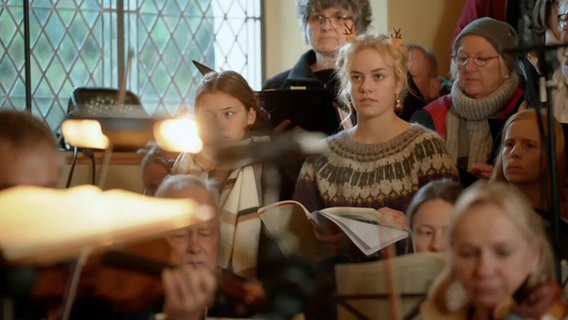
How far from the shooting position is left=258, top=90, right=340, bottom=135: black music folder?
3057mm

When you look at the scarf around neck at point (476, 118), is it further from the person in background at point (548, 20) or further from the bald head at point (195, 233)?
the bald head at point (195, 233)

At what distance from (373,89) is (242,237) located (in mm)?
475

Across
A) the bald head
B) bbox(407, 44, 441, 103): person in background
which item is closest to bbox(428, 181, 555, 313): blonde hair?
the bald head

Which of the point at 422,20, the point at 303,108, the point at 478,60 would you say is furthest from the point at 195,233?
the point at 422,20

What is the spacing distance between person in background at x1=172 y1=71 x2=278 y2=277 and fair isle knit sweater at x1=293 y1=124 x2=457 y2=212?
12 cm

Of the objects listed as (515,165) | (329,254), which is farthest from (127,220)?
(515,165)

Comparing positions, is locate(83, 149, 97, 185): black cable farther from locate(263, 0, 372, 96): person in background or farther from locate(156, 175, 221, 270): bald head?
locate(156, 175, 221, 270): bald head

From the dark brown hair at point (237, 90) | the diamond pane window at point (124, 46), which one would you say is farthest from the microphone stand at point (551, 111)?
the diamond pane window at point (124, 46)

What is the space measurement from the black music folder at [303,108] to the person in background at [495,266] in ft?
4.13

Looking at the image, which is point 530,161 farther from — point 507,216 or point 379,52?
point 507,216

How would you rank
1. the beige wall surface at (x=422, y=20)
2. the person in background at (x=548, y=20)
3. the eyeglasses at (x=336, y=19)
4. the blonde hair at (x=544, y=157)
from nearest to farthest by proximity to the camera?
the blonde hair at (x=544, y=157), the person in background at (x=548, y=20), the eyeglasses at (x=336, y=19), the beige wall surface at (x=422, y=20)

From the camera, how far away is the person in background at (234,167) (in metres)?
2.56

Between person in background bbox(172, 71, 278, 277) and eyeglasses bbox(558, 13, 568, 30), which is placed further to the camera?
eyeglasses bbox(558, 13, 568, 30)

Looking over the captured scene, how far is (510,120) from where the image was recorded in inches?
103
